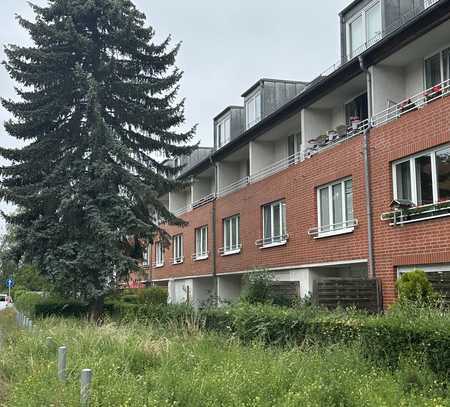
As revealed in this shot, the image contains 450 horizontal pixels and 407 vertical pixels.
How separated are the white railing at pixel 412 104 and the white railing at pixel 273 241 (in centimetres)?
583

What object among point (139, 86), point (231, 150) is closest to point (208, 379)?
point (139, 86)

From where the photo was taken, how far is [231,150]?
89.8 feet

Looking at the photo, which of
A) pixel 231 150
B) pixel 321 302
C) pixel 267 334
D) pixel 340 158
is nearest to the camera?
pixel 267 334

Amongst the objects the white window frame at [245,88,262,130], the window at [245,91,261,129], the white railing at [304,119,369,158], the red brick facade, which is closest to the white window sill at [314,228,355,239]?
the red brick facade

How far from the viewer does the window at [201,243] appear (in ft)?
101

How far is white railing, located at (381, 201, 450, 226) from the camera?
13220 millimetres

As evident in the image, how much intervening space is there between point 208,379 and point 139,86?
51.9ft

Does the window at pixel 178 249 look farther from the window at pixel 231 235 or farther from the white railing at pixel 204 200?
the window at pixel 231 235

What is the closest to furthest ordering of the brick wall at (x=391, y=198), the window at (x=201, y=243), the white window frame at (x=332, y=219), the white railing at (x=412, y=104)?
the brick wall at (x=391, y=198) < the white railing at (x=412, y=104) < the white window frame at (x=332, y=219) < the window at (x=201, y=243)

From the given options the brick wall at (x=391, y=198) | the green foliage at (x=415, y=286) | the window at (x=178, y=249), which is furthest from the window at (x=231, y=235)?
the green foliage at (x=415, y=286)

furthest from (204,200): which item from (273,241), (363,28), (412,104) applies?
(412,104)

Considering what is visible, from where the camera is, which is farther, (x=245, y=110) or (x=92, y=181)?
(x=245, y=110)

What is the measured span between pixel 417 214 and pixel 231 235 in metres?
13.7

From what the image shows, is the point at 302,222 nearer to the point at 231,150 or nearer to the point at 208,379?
the point at 231,150
